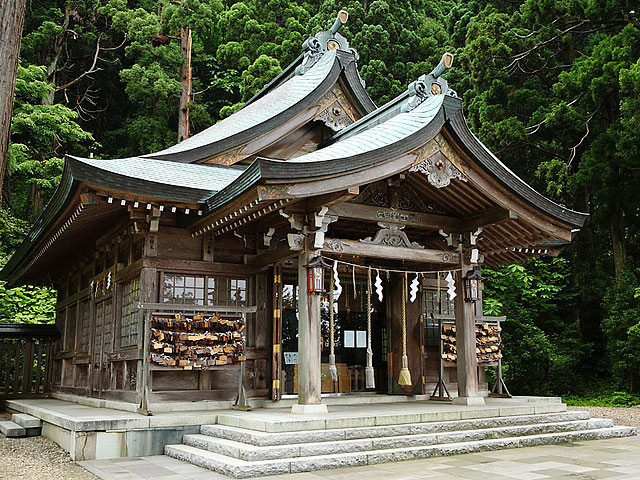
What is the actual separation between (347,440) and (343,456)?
1.19 ft

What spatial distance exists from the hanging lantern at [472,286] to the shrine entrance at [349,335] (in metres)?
2.13

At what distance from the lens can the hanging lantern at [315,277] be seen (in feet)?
27.3

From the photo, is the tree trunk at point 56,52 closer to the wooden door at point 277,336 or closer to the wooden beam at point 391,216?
the wooden door at point 277,336

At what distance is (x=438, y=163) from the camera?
29.2 ft

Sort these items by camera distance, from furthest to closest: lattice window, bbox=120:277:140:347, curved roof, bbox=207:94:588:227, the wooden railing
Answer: the wooden railing, lattice window, bbox=120:277:140:347, curved roof, bbox=207:94:588:227

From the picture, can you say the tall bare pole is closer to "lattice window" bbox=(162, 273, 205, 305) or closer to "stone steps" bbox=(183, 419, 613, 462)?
"lattice window" bbox=(162, 273, 205, 305)

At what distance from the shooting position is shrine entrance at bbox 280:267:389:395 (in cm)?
1105

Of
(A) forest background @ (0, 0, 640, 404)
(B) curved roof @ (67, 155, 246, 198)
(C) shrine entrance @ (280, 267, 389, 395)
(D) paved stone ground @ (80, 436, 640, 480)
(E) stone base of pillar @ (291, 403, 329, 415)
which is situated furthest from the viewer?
(A) forest background @ (0, 0, 640, 404)

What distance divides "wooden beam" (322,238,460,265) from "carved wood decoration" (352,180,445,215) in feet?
2.26

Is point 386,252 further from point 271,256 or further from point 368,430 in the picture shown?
point 368,430

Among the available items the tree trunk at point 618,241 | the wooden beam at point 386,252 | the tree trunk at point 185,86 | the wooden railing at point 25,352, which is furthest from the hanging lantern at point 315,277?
the tree trunk at point 185,86

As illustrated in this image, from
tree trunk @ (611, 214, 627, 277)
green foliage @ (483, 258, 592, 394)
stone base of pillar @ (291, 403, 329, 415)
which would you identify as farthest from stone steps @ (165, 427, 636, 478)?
tree trunk @ (611, 214, 627, 277)

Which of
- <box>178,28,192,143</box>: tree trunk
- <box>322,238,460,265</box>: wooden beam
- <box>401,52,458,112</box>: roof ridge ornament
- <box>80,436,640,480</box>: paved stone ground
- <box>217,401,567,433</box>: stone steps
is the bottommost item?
<box>80,436,640,480</box>: paved stone ground

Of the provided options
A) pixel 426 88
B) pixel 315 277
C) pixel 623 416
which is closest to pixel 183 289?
pixel 315 277
